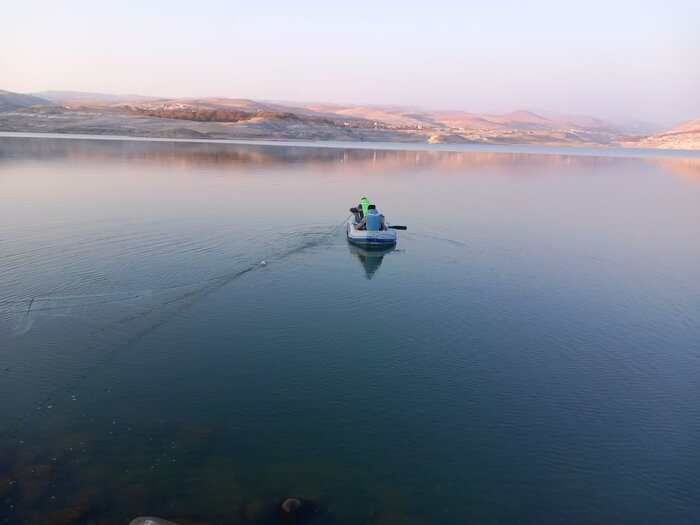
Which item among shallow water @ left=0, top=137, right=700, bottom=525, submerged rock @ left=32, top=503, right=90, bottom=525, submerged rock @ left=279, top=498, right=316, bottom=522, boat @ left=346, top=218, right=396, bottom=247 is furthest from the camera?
boat @ left=346, top=218, right=396, bottom=247

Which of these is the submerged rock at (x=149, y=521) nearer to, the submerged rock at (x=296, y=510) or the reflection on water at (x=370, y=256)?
the submerged rock at (x=296, y=510)

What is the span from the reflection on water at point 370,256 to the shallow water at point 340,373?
149mm

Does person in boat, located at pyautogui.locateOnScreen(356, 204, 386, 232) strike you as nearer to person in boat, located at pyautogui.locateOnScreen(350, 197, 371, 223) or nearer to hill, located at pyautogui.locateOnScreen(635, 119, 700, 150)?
person in boat, located at pyautogui.locateOnScreen(350, 197, 371, 223)

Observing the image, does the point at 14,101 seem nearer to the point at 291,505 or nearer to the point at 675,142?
the point at 291,505

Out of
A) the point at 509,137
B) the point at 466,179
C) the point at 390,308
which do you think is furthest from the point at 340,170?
the point at 509,137

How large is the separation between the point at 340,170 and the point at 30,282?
36.9m

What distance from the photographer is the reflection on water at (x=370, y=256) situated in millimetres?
18812

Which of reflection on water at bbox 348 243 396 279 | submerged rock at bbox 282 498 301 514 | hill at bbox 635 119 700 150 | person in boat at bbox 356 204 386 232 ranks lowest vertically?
submerged rock at bbox 282 498 301 514

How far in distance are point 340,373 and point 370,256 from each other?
9793mm

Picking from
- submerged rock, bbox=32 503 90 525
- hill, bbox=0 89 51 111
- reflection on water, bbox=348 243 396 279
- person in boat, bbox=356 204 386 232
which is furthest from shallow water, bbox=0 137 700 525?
hill, bbox=0 89 51 111

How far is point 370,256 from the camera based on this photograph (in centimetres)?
2055

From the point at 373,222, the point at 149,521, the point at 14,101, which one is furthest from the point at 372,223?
the point at 14,101

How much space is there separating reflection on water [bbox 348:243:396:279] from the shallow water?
149mm

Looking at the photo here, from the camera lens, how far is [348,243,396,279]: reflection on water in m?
18.8
